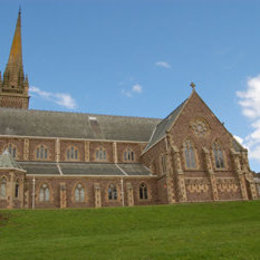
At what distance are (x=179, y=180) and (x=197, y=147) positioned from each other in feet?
20.0

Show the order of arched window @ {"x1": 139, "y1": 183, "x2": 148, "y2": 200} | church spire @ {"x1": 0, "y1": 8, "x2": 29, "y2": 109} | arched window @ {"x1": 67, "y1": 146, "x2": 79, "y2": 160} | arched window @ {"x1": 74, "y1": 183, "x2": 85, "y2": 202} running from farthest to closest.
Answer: church spire @ {"x1": 0, "y1": 8, "x2": 29, "y2": 109} < arched window @ {"x1": 67, "y1": 146, "x2": 79, "y2": 160} < arched window @ {"x1": 139, "y1": 183, "x2": 148, "y2": 200} < arched window @ {"x1": 74, "y1": 183, "x2": 85, "y2": 202}

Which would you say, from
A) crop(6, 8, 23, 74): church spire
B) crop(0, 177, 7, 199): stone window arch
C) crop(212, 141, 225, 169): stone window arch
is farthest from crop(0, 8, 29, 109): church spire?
crop(212, 141, 225, 169): stone window arch

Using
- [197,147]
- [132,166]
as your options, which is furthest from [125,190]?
[197,147]

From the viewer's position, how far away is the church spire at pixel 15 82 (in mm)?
69438

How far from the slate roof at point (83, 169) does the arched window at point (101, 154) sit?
52.3 inches

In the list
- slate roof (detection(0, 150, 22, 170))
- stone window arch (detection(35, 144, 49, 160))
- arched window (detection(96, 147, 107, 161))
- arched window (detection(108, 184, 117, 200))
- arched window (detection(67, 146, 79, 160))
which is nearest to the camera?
slate roof (detection(0, 150, 22, 170))

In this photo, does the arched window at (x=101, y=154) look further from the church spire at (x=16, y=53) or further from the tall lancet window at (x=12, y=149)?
the church spire at (x=16, y=53)

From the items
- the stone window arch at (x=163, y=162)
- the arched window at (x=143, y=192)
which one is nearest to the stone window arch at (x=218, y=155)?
the stone window arch at (x=163, y=162)

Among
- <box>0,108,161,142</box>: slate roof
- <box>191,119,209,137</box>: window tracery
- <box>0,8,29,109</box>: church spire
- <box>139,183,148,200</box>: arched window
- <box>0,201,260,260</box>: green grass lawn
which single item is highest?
<box>0,8,29,109</box>: church spire

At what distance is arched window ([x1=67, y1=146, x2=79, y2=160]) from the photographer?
1756 inches

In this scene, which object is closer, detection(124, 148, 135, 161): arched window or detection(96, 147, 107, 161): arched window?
detection(96, 147, 107, 161): arched window

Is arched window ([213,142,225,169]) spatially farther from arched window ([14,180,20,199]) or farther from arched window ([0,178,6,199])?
arched window ([0,178,6,199])

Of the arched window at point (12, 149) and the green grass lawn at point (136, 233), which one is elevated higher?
the arched window at point (12, 149)

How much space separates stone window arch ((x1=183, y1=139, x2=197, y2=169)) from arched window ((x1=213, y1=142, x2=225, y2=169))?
313 cm
